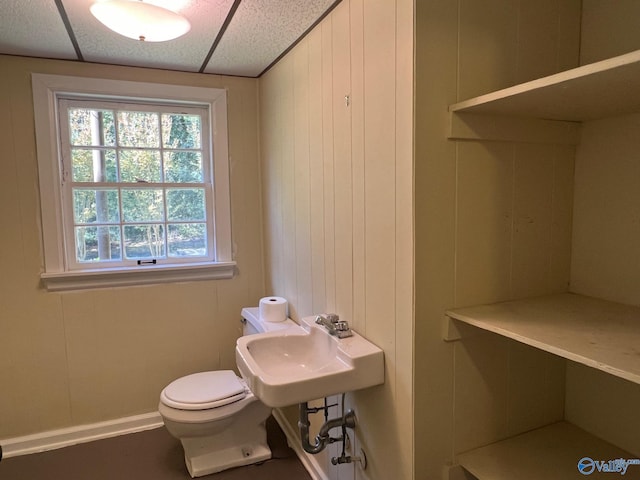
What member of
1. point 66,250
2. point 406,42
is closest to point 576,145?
point 406,42

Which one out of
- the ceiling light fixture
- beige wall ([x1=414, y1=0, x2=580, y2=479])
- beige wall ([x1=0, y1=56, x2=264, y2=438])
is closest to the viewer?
beige wall ([x1=414, y1=0, x2=580, y2=479])

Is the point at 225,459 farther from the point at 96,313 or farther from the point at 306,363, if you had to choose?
the point at 96,313

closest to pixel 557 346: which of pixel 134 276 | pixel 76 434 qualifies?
pixel 134 276

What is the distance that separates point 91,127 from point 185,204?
68cm

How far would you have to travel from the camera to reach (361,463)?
1.64 m

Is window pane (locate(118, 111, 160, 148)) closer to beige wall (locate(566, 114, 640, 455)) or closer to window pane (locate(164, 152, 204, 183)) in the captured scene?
window pane (locate(164, 152, 204, 183))

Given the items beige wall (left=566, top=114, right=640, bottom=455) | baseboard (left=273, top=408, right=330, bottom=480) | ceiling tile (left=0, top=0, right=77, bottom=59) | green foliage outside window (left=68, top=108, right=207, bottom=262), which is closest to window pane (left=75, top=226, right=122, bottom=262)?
green foliage outside window (left=68, top=108, right=207, bottom=262)

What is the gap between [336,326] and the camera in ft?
5.39

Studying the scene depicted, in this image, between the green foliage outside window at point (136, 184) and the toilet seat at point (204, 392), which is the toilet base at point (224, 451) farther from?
the green foliage outside window at point (136, 184)

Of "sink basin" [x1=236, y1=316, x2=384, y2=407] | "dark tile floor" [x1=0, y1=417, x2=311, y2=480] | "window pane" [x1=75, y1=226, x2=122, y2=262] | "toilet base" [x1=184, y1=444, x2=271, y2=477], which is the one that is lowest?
"dark tile floor" [x1=0, y1=417, x2=311, y2=480]

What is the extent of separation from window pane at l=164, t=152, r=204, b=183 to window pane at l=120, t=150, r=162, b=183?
0.05 metres

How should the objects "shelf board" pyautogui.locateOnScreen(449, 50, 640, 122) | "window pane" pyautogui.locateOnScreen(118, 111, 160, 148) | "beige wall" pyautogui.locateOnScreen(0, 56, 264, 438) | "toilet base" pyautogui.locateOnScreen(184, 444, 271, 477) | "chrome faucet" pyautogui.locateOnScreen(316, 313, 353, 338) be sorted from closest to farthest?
"shelf board" pyautogui.locateOnScreen(449, 50, 640, 122) < "chrome faucet" pyautogui.locateOnScreen(316, 313, 353, 338) < "toilet base" pyautogui.locateOnScreen(184, 444, 271, 477) < "beige wall" pyautogui.locateOnScreen(0, 56, 264, 438) < "window pane" pyautogui.locateOnScreen(118, 111, 160, 148)

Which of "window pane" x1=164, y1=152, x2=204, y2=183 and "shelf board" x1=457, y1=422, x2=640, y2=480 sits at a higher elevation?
"window pane" x1=164, y1=152, x2=204, y2=183

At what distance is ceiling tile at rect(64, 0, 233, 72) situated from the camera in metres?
1.69
